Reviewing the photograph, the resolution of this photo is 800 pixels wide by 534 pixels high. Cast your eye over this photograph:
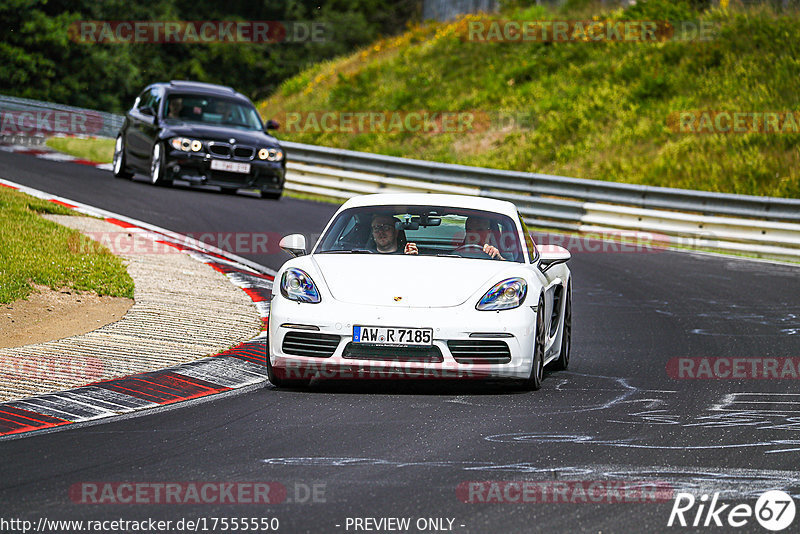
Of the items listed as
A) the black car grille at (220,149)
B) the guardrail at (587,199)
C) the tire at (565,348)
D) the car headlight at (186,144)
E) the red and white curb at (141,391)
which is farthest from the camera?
the black car grille at (220,149)

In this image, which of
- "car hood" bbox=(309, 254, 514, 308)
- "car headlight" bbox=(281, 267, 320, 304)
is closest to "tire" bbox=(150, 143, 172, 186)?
"car hood" bbox=(309, 254, 514, 308)

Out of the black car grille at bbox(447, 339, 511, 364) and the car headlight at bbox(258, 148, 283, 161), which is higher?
the car headlight at bbox(258, 148, 283, 161)

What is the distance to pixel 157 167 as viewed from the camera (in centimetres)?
2116

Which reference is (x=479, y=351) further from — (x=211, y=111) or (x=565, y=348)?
(x=211, y=111)

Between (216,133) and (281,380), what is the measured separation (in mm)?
13009

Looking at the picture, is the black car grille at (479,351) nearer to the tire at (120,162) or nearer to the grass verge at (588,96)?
the tire at (120,162)

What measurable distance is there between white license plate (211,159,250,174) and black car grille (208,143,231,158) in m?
0.12

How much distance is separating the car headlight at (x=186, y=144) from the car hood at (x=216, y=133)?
81 mm

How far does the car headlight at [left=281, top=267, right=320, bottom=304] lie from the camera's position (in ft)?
27.4

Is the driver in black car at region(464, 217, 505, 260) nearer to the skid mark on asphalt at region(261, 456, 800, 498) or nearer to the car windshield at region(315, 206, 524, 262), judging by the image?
the car windshield at region(315, 206, 524, 262)

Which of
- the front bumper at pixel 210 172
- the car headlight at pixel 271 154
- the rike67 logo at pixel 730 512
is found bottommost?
the rike67 logo at pixel 730 512

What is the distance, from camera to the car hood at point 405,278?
8.16m

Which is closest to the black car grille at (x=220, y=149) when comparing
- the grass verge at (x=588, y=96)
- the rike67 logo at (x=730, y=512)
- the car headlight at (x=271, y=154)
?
the car headlight at (x=271, y=154)

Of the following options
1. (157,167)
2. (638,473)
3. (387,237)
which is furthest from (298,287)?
(157,167)
